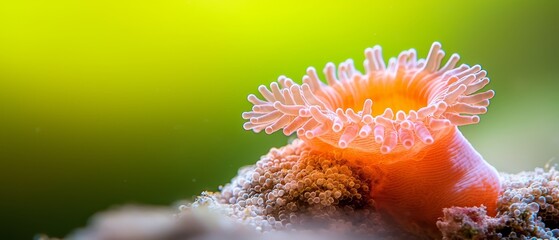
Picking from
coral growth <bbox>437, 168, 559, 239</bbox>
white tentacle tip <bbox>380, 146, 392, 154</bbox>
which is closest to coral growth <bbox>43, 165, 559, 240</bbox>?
coral growth <bbox>437, 168, 559, 239</bbox>

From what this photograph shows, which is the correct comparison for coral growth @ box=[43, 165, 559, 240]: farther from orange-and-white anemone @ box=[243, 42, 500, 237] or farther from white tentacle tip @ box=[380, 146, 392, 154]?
white tentacle tip @ box=[380, 146, 392, 154]

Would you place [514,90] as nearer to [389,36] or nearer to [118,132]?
[389,36]

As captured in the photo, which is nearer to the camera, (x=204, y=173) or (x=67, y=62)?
(x=67, y=62)

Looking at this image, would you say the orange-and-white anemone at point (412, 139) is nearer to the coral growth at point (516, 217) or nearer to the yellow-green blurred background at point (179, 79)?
the coral growth at point (516, 217)

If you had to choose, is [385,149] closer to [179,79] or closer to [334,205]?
[334,205]

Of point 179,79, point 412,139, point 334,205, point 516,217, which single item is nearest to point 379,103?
point 412,139

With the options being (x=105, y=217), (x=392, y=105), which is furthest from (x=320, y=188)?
(x=105, y=217)
